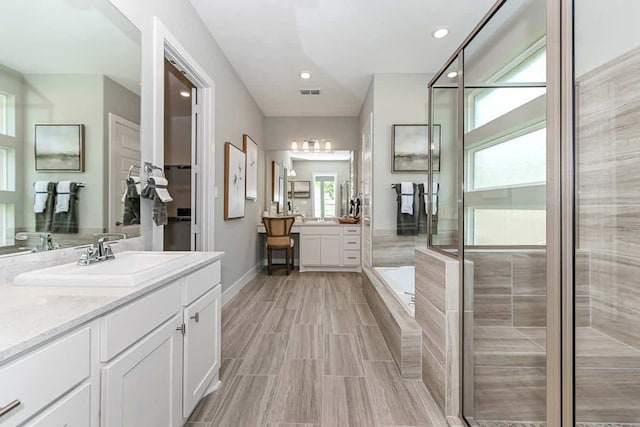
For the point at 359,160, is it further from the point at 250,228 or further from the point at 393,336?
the point at 393,336

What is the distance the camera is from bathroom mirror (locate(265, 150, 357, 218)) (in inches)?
209

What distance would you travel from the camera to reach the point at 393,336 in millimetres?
2023

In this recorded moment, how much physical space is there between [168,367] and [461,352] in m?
1.33

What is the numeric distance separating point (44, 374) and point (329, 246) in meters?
4.19

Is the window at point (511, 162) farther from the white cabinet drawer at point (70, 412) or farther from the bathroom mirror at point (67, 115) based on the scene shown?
the bathroom mirror at point (67, 115)

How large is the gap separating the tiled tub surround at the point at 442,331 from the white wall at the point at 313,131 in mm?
3761

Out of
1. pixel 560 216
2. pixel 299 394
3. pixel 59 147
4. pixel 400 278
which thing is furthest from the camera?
pixel 400 278

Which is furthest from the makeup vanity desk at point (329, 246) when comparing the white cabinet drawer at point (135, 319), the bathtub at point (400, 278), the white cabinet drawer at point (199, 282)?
the white cabinet drawer at point (135, 319)

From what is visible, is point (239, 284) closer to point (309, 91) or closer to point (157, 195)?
point (157, 195)

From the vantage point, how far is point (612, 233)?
1134mm

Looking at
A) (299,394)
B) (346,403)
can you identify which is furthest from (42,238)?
(346,403)

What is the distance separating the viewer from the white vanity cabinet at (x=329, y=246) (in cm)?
475

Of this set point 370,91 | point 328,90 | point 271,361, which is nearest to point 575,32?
point 271,361

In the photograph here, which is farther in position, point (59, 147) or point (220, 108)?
point (220, 108)
